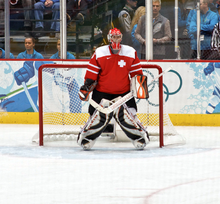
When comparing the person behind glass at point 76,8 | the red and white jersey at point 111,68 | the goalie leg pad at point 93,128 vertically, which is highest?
the person behind glass at point 76,8

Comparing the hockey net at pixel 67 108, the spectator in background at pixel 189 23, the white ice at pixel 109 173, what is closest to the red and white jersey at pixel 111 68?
the hockey net at pixel 67 108

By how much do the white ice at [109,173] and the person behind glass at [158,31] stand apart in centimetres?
167

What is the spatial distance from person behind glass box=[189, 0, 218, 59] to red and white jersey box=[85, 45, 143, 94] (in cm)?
202

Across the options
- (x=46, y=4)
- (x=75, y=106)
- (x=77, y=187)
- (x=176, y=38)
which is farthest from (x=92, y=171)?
(x=46, y=4)

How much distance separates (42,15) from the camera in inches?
232

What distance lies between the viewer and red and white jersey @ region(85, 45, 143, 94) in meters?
3.88

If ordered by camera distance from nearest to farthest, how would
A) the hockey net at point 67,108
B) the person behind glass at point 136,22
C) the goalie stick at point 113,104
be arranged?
the goalie stick at point 113,104 < the hockey net at point 67,108 < the person behind glass at point 136,22

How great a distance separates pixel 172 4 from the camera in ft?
18.6

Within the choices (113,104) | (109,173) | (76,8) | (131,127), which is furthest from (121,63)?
(76,8)

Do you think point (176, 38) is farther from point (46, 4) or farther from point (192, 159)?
point (192, 159)

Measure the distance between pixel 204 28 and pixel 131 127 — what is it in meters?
2.43

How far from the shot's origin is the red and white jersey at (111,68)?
3.88 metres

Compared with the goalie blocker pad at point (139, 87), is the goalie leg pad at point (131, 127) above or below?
below

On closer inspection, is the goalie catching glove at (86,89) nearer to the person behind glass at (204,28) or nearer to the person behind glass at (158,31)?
the person behind glass at (158,31)
